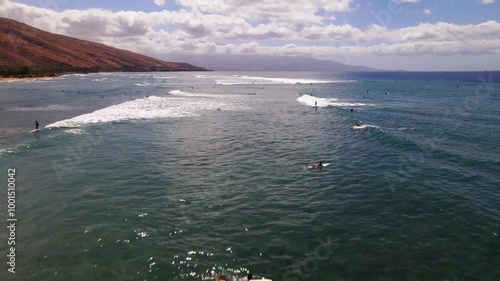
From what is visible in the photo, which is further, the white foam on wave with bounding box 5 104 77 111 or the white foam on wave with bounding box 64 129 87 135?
the white foam on wave with bounding box 5 104 77 111

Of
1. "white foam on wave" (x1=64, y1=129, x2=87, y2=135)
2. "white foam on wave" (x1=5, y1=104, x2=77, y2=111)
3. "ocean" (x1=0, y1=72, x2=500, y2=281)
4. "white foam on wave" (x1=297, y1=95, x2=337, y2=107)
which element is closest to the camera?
"ocean" (x1=0, y1=72, x2=500, y2=281)

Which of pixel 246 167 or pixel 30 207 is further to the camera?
pixel 246 167

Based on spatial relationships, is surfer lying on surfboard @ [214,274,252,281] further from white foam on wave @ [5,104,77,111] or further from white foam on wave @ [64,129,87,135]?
white foam on wave @ [5,104,77,111]

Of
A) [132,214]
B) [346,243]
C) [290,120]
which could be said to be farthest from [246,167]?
[290,120]

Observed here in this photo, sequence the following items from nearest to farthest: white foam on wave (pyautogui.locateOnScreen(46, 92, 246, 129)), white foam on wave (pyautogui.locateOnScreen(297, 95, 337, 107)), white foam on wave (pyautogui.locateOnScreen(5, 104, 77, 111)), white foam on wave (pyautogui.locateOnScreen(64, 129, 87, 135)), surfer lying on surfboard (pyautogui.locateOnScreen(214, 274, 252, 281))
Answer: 1. surfer lying on surfboard (pyautogui.locateOnScreen(214, 274, 252, 281))
2. white foam on wave (pyautogui.locateOnScreen(64, 129, 87, 135))
3. white foam on wave (pyautogui.locateOnScreen(46, 92, 246, 129))
4. white foam on wave (pyautogui.locateOnScreen(5, 104, 77, 111))
5. white foam on wave (pyautogui.locateOnScreen(297, 95, 337, 107))

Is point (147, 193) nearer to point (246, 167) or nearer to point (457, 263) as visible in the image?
point (246, 167)

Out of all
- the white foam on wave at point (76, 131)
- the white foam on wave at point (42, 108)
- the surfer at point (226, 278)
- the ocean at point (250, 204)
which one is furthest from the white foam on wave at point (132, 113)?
the surfer at point (226, 278)

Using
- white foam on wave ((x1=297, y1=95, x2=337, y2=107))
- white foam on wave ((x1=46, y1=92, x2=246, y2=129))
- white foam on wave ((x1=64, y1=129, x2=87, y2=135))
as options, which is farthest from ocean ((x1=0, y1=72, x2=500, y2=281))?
white foam on wave ((x1=297, y1=95, x2=337, y2=107))

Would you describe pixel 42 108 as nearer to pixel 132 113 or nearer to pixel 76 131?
pixel 132 113
